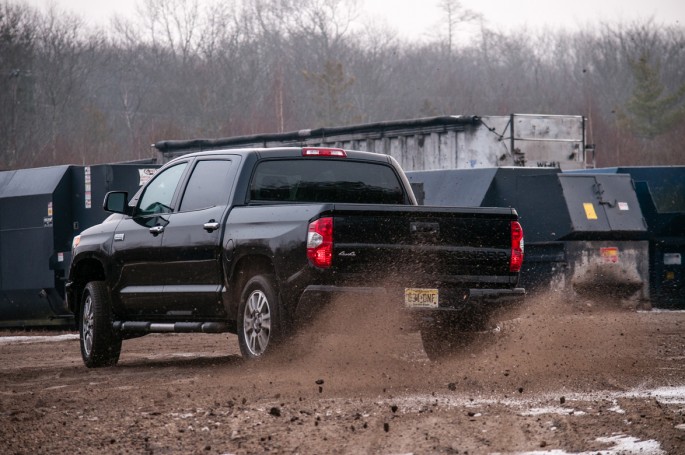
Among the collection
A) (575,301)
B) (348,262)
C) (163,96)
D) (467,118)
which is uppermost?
(163,96)

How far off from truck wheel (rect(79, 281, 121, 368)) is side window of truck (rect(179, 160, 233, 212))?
140 cm

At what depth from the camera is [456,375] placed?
394 inches

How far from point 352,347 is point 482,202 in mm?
9730

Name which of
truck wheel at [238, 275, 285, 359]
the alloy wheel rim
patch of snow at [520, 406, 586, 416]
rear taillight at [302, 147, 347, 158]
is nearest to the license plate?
truck wheel at [238, 275, 285, 359]

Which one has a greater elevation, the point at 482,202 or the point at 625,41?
the point at 625,41

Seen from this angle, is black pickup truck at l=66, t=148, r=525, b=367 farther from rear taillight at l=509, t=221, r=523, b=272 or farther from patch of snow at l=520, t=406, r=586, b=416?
patch of snow at l=520, t=406, r=586, b=416

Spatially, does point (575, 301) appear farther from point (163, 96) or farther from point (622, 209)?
point (163, 96)

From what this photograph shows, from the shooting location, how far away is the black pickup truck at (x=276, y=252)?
10023mm

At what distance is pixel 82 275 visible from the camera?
43.6ft

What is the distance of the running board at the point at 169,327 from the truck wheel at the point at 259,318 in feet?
1.62

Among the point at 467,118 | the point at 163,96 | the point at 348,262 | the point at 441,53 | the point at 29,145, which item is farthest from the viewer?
the point at 441,53

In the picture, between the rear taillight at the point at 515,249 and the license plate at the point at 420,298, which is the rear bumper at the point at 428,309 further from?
the rear taillight at the point at 515,249

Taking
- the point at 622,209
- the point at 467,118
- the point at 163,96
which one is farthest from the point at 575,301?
the point at 163,96

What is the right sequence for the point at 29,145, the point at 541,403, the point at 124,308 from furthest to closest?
the point at 29,145 < the point at 124,308 < the point at 541,403
